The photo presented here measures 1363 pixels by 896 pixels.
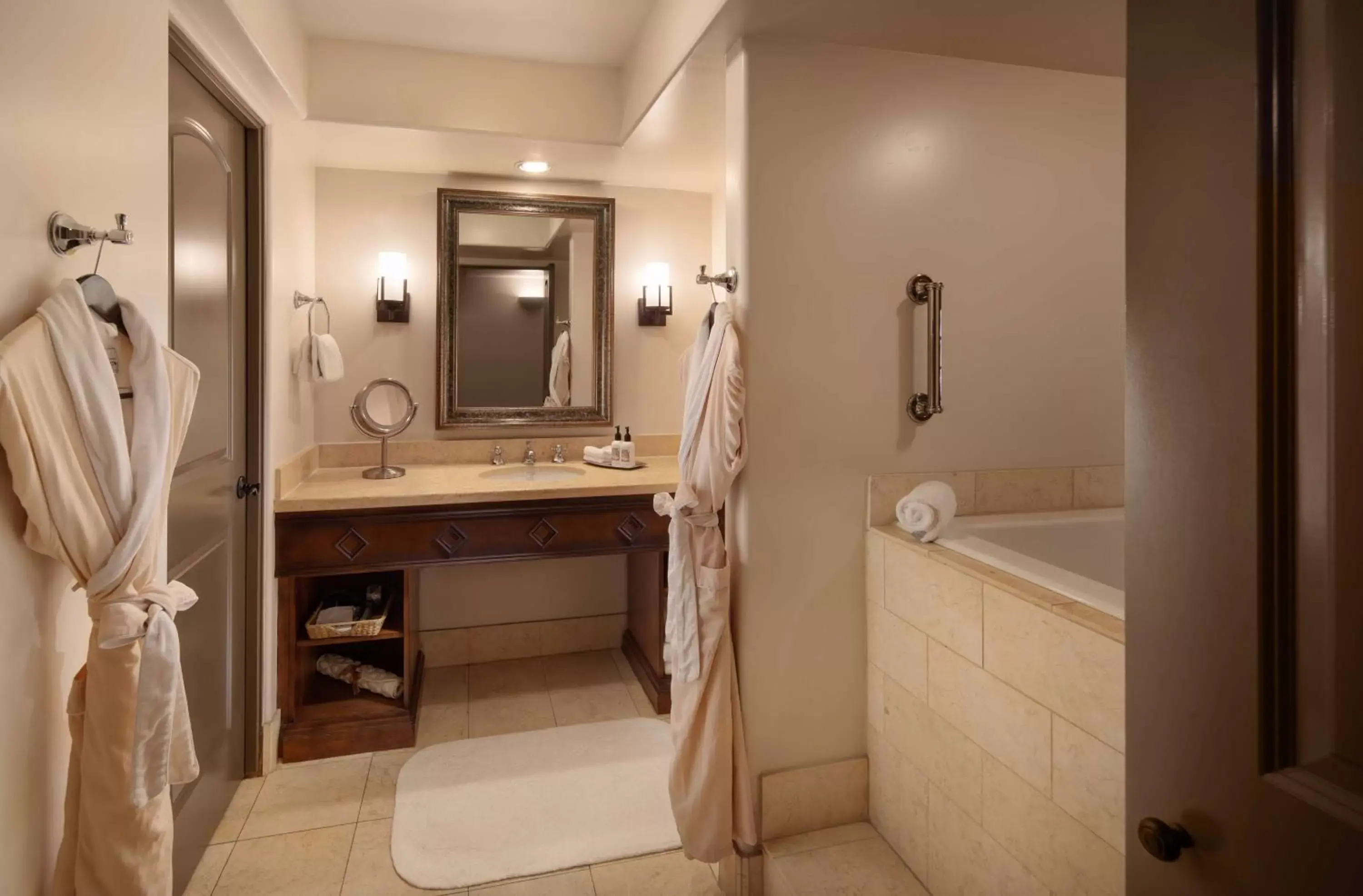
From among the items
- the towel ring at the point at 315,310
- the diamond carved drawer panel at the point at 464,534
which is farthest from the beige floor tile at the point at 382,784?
the towel ring at the point at 315,310

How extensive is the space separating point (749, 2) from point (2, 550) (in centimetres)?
171

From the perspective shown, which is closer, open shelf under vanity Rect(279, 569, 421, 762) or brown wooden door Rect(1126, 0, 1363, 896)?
brown wooden door Rect(1126, 0, 1363, 896)

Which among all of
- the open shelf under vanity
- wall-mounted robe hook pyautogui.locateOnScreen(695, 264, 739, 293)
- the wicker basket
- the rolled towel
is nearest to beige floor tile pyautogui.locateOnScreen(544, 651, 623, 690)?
the open shelf under vanity

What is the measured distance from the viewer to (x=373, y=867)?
1.96 m

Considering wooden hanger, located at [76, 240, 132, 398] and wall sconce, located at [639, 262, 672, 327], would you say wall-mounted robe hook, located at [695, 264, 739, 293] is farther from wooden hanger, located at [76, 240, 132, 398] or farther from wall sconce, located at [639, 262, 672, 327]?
wall sconce, located at [639, 262, 672, 327]

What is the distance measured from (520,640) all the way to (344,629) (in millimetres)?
962

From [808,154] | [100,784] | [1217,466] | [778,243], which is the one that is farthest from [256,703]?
[1217,466]

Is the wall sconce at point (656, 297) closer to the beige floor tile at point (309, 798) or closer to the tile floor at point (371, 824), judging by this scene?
the tile floor at point (371, 824)

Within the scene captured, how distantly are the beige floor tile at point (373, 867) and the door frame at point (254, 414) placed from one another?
53 centimetres

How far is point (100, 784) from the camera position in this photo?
3.63ft

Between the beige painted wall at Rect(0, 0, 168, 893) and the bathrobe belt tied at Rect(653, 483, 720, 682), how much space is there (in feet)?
3.83

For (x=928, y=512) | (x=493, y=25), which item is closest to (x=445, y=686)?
(x=928, y=512)

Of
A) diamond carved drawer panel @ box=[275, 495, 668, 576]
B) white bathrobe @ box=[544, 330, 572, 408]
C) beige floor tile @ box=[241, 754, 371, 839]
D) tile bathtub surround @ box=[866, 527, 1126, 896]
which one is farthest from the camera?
white bathrobe @ box=[544, 330, 572, 408]

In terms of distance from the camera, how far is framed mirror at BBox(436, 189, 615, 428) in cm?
315
